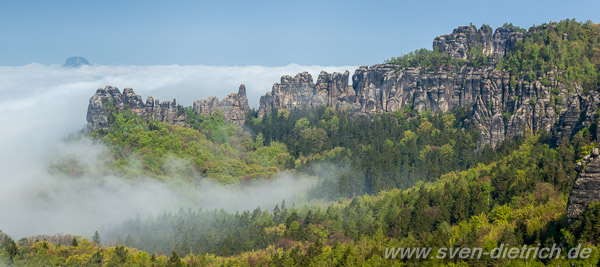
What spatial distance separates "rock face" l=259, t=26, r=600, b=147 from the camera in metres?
119

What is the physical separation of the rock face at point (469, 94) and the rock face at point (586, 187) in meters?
45.4

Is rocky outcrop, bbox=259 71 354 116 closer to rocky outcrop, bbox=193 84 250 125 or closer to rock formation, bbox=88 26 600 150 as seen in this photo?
rock formation, bbox=88 26 600 150

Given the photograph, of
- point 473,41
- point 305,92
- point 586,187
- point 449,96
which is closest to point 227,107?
point 305,92

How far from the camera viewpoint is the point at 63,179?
424ft

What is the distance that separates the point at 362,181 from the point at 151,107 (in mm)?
66245

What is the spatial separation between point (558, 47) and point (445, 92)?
84.5 feet

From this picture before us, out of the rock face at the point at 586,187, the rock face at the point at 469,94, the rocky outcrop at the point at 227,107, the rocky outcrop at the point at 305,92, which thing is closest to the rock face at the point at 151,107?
the rocky outcrop at the point at 227,107

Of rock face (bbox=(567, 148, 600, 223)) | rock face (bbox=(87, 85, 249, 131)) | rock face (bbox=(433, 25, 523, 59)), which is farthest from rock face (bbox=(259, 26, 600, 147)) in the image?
rock face (bbox=(567, 148, 600, 223))

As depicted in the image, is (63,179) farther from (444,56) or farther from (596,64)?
(596,64)

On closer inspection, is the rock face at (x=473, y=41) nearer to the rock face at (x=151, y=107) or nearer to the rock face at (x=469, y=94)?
the rock face at (x=469, y=94)

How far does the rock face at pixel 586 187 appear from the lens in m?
58.7

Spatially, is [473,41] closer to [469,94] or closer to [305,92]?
[469,94]

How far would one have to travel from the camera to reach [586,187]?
2328 inches

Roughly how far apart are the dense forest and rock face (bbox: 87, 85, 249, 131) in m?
3.08
